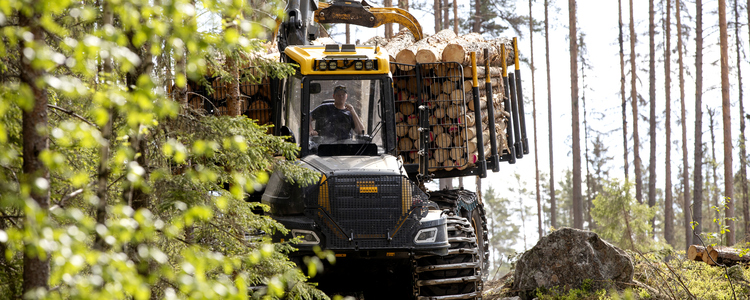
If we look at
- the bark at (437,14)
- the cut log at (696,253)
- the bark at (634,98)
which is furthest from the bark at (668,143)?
the cut log at (696,253)

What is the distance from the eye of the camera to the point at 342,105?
21.1 ft

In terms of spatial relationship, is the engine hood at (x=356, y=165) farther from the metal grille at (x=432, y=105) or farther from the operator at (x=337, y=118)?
the metal grille at (x=432, y=105)

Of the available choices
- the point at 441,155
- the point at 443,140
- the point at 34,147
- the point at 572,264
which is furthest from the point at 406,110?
the point at 34,147

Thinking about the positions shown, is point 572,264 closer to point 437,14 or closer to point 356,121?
point 356,121

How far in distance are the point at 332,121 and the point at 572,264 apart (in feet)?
12.4

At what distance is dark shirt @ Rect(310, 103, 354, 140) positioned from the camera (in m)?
6.44

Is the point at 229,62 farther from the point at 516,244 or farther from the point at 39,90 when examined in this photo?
the point at 516,244

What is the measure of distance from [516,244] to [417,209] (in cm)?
4787

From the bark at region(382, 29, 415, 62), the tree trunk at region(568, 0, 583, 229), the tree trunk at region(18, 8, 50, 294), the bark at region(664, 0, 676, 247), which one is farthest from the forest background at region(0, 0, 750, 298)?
the bark at region(664, 0, 676, 247)

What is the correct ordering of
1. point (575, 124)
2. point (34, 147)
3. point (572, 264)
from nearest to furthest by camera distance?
point (34, 147)
point (572, 264)
point (575, 124)

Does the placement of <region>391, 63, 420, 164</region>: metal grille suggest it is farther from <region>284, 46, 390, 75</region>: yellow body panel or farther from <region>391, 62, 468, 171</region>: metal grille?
<region>284, 46, 390, 75</region>: yellow body panel

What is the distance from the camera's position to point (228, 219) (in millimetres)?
4582

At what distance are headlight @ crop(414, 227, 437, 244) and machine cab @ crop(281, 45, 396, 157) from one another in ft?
3.34

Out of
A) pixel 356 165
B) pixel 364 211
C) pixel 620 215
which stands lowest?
pixel 620 215
